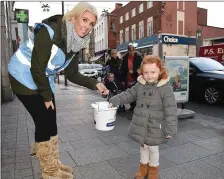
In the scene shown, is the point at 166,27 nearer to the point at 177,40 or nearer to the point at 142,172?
the point at 177,40

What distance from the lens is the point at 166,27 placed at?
95.8 ft

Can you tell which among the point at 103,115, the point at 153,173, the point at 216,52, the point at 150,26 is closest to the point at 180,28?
the point at 150,26

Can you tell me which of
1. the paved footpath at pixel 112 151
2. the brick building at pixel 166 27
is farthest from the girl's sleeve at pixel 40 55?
the brick building at pixel 166 27

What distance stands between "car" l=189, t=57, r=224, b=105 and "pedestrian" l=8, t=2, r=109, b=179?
6642 millimetres

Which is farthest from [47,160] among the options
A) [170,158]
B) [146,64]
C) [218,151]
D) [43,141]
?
[218,151]

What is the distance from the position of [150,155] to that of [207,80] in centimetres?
629

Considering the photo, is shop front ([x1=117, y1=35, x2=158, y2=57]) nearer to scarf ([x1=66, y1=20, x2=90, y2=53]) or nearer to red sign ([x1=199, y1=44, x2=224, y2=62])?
red sign ([x1=199, y1=44, x2=224, y2=62])

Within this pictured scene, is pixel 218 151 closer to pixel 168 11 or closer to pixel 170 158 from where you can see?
pixel 170 158

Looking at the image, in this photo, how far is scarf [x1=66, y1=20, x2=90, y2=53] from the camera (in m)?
2.50

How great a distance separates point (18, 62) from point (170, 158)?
2.53 meters

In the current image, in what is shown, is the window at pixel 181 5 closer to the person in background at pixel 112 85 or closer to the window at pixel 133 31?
the window at pixel 133 31

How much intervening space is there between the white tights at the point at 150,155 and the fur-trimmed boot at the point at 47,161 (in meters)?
1.00

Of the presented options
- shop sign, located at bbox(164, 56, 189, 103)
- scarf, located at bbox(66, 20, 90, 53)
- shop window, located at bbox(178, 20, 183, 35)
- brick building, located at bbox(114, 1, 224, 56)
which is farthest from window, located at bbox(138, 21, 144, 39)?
scarf, located at bbox(66, 20, 90, 53)

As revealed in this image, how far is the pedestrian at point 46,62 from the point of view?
237 cm
